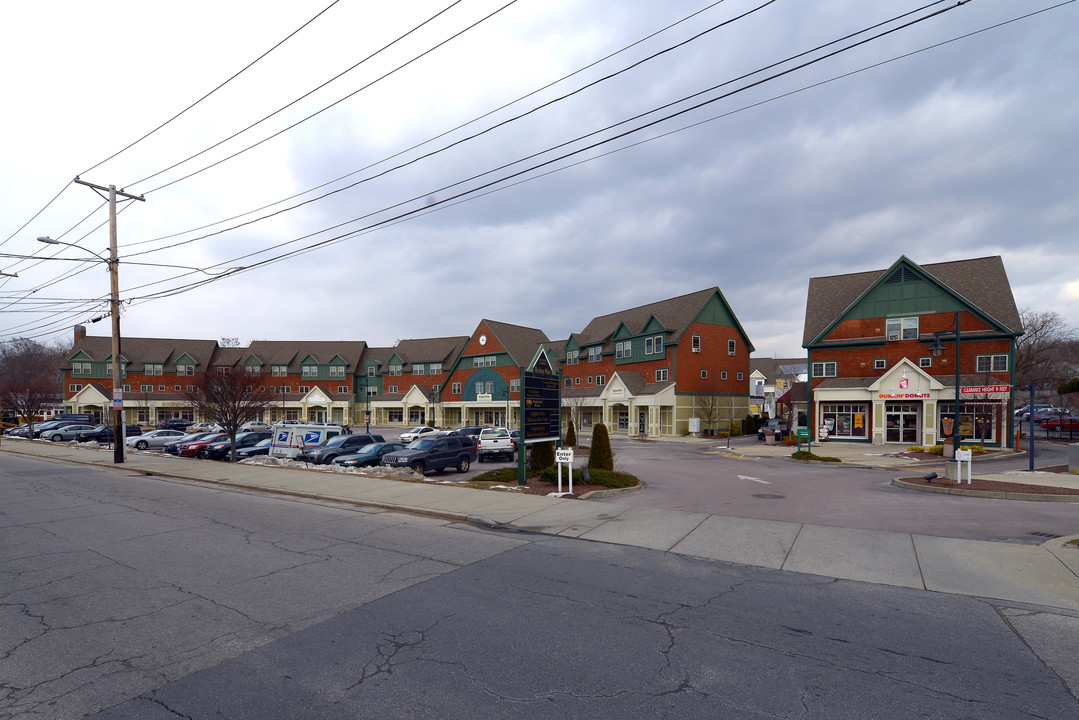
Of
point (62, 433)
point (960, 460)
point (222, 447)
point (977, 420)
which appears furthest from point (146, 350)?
point (977, 420)

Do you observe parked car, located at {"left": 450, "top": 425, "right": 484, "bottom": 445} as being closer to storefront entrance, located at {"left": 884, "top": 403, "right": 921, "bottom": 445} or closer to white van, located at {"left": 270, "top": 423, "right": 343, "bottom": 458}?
white van, located at {"left": 270, "top": 423, "right": 343, "bottom": 458}

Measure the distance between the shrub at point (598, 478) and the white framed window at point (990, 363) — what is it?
31239mm

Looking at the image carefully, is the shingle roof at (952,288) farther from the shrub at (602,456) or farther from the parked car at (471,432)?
the shrub at (602,456)

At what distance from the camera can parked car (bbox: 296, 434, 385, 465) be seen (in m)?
25.4

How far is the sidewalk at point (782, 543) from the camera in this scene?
784cm

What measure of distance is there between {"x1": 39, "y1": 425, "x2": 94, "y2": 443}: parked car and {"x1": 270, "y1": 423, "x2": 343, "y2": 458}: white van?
99.5ft

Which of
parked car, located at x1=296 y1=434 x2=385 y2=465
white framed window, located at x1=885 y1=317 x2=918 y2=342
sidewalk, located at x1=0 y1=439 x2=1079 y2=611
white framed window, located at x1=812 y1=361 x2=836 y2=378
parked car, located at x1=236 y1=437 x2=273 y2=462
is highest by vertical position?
white framed window, located at x1=885 y1=317 x2=918 y2=342

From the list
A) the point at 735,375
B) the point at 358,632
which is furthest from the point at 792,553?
the point at 735,375

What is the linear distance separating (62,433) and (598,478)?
50018 millimetres

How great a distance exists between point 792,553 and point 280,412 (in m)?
81.9

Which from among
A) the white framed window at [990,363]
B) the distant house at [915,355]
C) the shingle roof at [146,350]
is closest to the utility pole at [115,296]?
the distant house at [915,355]

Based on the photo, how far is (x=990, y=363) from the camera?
→ 35.0 metres

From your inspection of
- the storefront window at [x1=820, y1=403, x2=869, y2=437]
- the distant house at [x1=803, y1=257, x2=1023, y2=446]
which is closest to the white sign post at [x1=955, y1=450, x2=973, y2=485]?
the distant house at [x1=803, y1=257, x2=1023, y2=446]

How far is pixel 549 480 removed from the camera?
1719 centimetres
